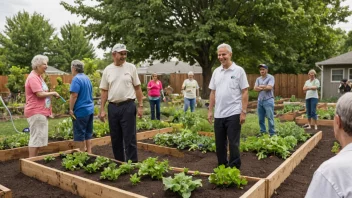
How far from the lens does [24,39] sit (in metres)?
34.3

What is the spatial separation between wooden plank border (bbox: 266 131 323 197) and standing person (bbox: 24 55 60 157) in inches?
143

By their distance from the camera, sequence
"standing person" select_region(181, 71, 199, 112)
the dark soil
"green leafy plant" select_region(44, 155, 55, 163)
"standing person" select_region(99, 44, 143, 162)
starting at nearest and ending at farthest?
the dark soil
"standing person" select_region(99, 44, 143, 162)
"green leafy plant" select_region(44, 155, 55, 163)
"standing person" select_region(181, 71, 199, 112)

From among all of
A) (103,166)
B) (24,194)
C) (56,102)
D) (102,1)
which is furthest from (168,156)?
(102,1)

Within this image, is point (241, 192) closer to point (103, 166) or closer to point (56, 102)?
point (103, 166)

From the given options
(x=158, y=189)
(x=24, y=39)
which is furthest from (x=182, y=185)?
(x=24, y=39)

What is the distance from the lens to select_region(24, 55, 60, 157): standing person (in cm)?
507

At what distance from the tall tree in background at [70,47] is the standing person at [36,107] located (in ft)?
122

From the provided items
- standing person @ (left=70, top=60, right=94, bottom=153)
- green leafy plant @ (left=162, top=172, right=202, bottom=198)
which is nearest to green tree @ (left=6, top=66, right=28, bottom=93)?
standing person @ (left=70, top=60, right=94, bottom=153)

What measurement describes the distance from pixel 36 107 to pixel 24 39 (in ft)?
109

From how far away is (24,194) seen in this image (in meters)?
4.17

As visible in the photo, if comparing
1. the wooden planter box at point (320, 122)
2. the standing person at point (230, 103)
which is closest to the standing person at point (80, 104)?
the standing person at point (230, 103)

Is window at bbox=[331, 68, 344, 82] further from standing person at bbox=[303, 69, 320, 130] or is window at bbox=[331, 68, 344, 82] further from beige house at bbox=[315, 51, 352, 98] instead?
standing person at bbox=[303, 69, 320, 130]

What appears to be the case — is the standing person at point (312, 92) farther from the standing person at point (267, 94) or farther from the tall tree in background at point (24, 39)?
the tall tree in background at point (24, 39)

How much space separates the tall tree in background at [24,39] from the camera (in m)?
33.5
